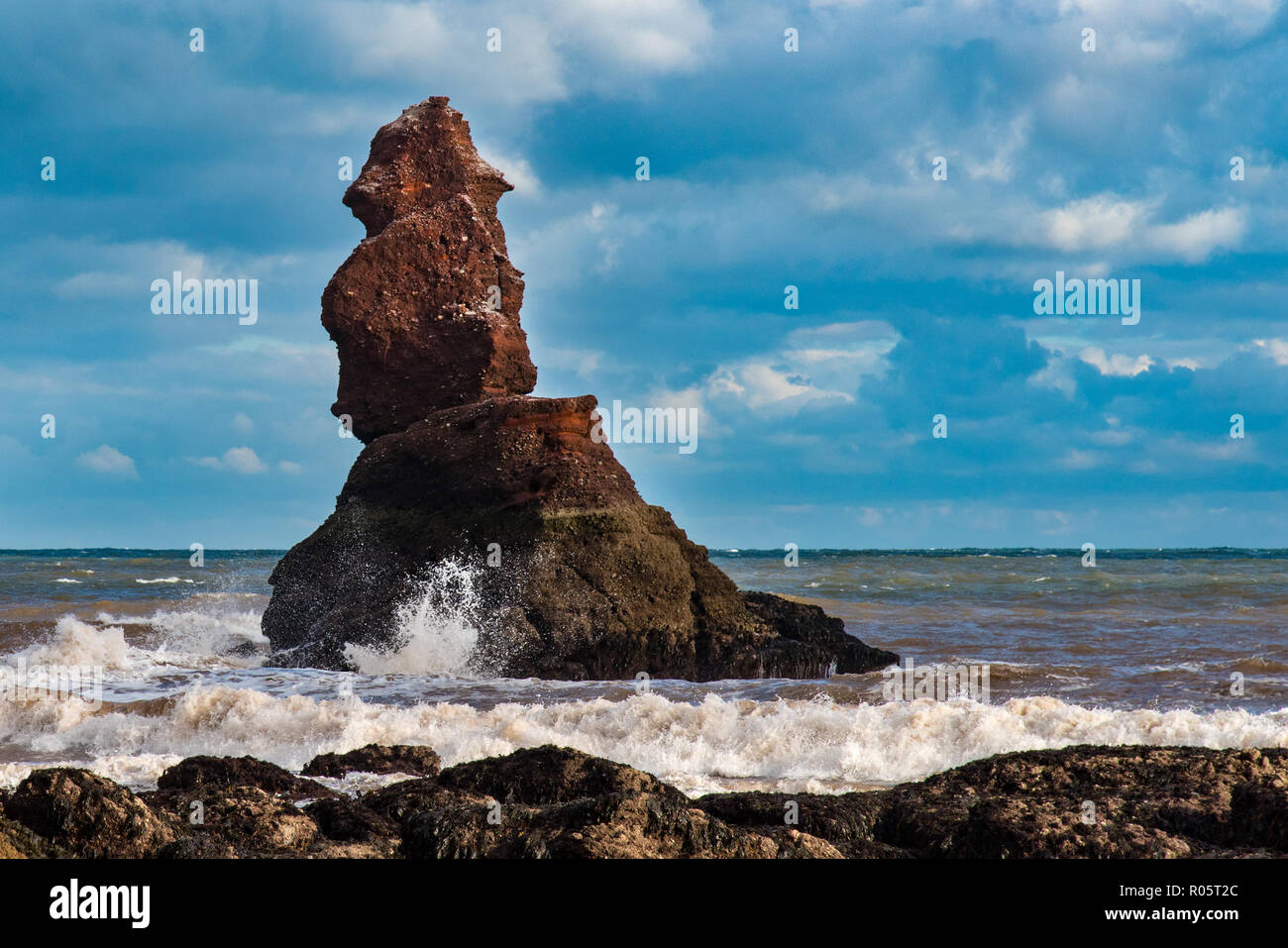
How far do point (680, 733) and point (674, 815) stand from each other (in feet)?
16.7

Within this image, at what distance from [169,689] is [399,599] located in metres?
2.98

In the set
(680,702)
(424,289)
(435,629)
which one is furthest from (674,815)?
(424,289)

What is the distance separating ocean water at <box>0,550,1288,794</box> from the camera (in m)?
9.01

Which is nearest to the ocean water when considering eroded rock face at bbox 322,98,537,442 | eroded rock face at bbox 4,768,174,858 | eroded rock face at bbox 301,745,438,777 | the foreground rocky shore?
eroded rock face at bbox 301,745,438,777

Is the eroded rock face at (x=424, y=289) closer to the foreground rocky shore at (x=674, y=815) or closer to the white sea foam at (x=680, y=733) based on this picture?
the white sea foam at (x=680, y=733)

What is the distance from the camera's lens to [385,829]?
518cm

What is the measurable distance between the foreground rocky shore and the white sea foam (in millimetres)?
1830

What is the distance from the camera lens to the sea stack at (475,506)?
1483cm

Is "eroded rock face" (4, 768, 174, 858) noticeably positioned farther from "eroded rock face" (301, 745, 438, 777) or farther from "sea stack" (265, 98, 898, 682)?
"sea stack" (265, 98, 898, 682)

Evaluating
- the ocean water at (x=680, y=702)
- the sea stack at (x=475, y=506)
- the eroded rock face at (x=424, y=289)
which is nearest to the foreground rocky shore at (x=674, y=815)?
the ocean water at (x=680, y=702)

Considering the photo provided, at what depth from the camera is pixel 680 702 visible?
1124cm

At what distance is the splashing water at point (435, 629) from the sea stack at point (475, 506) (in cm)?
5

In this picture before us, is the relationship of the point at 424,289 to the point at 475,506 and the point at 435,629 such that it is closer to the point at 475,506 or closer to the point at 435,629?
the point at 475,506
